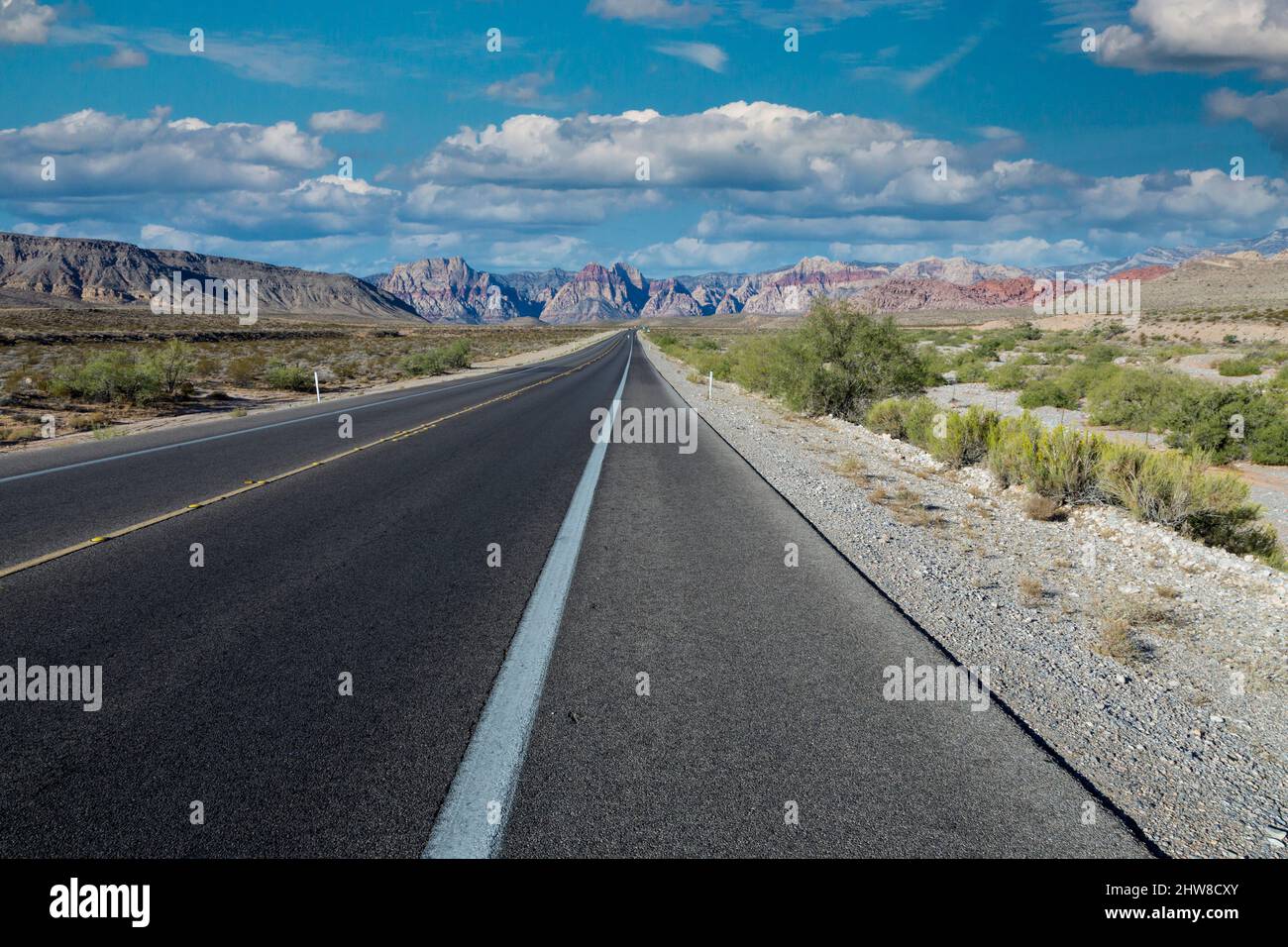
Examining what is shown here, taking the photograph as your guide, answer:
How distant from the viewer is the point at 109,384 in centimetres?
2438

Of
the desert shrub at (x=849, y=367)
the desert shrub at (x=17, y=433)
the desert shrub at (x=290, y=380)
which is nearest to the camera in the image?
the desert shrub at (x=17, y=433)

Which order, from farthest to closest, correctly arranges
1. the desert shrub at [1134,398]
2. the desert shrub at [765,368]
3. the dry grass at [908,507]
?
the desert shrub at [765,368] < the desert shrub at [1134,398] < the dry grass at [908,507]

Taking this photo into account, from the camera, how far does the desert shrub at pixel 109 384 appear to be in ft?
79.8

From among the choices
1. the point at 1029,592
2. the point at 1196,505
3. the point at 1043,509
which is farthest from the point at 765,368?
the point at 1029,592

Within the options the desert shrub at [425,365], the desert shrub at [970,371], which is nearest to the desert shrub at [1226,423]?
the desert shrub at [970,371]

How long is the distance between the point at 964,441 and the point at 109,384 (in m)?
25.8

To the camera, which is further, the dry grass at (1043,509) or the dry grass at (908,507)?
the dry grass at (1043,509)

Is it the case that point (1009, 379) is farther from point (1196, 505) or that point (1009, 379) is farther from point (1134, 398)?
point (1196, 505)

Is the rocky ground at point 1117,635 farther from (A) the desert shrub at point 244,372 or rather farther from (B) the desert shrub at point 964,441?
(A) the desert shrub at point 244,372

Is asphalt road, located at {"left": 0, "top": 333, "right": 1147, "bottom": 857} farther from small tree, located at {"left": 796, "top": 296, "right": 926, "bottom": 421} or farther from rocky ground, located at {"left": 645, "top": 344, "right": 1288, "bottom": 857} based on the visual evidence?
small tree, located at {"left": 796, "top": 296, "right": 926, "bottom": 421}

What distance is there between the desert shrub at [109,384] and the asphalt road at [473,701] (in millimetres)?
18761
